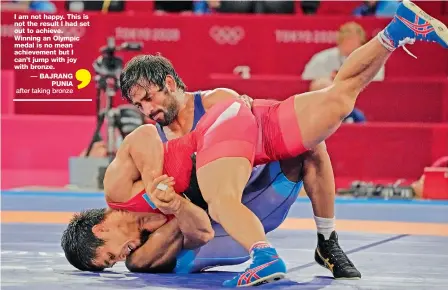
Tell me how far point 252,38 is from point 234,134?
521cm

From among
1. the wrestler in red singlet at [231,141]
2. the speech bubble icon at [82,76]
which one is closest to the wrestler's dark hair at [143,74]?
the wrestler in red singlet at [231,141]

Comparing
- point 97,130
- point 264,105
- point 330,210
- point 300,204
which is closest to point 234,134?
point 264,105

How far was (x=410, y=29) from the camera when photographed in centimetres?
370

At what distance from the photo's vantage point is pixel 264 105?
382 centimetres

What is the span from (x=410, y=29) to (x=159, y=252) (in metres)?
1.36

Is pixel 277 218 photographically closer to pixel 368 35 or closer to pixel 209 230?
pixel 209 230

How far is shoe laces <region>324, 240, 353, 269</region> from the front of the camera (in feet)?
12.1

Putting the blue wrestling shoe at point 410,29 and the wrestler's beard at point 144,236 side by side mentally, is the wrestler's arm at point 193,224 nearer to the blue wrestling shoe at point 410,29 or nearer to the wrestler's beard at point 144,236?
the wrestler's beard at point 144,236

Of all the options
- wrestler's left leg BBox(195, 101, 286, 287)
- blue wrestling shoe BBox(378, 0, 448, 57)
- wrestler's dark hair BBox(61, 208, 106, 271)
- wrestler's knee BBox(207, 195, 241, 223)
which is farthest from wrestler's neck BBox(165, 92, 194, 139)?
blue wrestling shoe BBox(378, 0, 448, 57)

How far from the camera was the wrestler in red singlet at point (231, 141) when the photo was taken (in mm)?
3463

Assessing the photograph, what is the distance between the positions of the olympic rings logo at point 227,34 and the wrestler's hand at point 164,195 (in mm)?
5346

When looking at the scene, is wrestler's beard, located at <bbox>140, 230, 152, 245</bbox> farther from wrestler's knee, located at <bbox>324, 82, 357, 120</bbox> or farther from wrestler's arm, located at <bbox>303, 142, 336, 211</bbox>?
wrestler's knee, located at <bbox>324, 82, 357, 120</bbox>

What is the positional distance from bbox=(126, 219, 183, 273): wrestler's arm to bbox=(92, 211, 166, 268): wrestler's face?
0.04 metres

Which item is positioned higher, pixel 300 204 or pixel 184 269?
pixel 184 269
